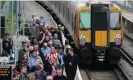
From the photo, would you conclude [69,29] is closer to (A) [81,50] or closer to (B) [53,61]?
(A) [81,50]

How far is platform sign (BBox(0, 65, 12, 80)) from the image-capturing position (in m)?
12.9

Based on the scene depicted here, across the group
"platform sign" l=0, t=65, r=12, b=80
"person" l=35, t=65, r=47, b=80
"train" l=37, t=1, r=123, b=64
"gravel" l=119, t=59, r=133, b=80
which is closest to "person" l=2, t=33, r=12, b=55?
"person" l=35, t=65, r=47, b=80

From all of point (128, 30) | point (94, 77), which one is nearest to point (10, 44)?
point (94, 77)

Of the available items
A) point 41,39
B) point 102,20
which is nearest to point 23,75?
point 41,39

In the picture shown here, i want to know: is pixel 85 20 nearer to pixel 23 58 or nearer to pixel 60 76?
pixel 23 58

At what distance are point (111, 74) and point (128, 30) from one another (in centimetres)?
1262

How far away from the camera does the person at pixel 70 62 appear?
16.1 metres

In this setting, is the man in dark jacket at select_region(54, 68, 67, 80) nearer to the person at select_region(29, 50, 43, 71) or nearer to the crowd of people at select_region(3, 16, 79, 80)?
the crowd of people at select_region(3, 16, 79, 80)

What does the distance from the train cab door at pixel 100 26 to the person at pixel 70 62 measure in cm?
716

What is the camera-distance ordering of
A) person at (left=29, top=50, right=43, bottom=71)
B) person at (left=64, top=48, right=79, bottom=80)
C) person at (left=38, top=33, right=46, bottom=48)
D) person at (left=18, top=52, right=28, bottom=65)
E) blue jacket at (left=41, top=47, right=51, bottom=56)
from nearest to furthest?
person at (left=18, top=52, right=28, bottom=65) < person at (left=29, top=50, right=43, bottom=71) < person at (left=64, top=48, right=79, bottom=80) < blue jacket at (left=41, top=47, right=51, bottom=56) < person at (left=38, top=33, right=46, bottom=48)

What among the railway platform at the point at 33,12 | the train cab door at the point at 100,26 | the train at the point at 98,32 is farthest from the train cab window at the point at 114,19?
the railway platform at the point at 33,12

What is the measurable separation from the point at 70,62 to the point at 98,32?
746 centimetres

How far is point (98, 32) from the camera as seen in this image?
924 inches

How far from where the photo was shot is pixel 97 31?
23469 millimetres
